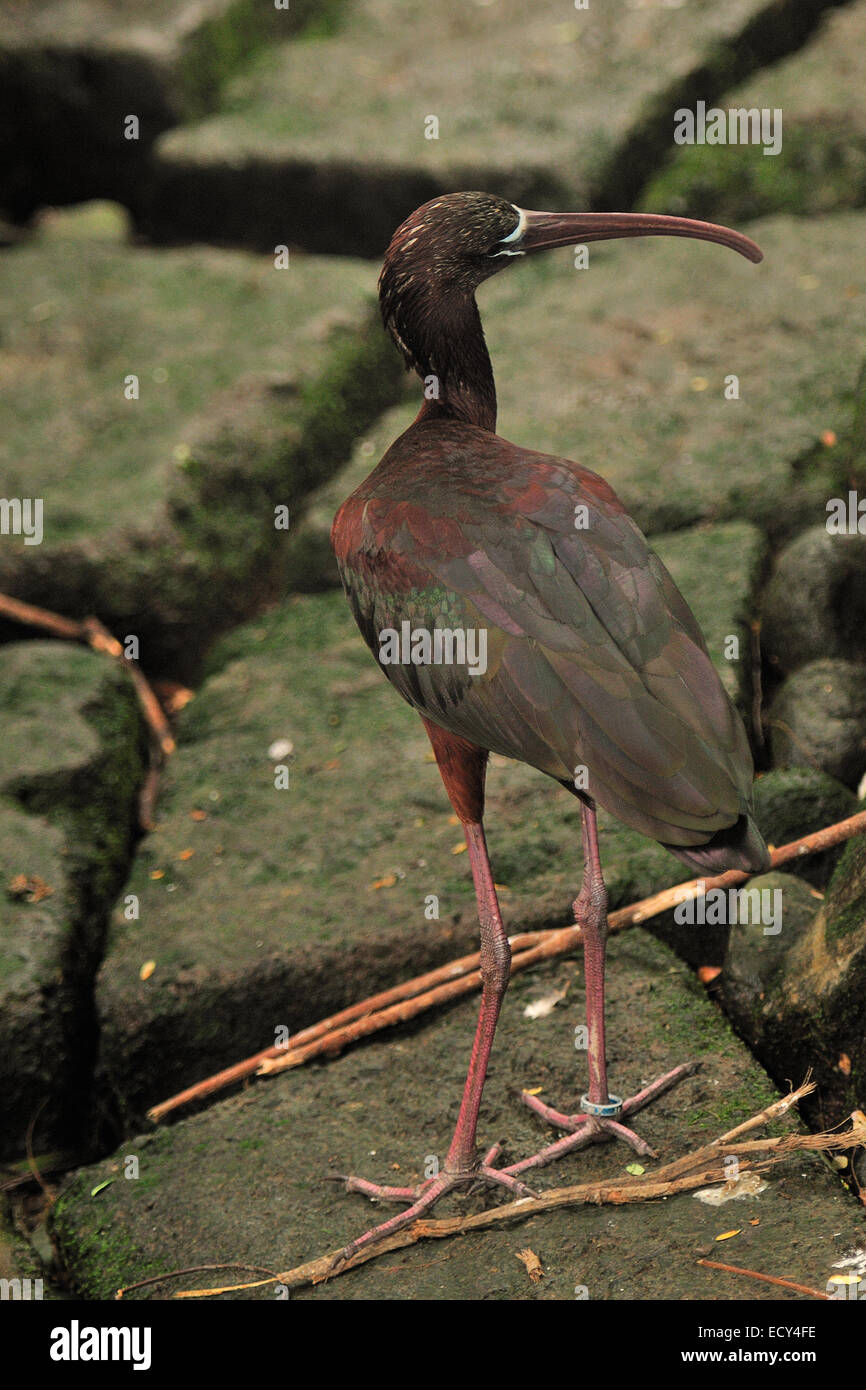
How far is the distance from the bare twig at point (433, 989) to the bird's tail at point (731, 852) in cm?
88

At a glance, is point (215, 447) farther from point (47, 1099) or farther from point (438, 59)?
point (438, 59)

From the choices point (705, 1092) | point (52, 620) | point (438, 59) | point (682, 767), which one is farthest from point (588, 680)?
point (438, 59)

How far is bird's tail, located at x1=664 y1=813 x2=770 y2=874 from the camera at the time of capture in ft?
8.68

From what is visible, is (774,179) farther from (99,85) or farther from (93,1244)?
(93,1244)

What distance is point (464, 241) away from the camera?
10.7 ft

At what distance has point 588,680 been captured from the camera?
2.81m

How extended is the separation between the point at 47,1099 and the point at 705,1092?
1.82 metres

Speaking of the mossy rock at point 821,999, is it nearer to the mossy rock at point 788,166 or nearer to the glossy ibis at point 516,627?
the glossy ibis at point 516,627

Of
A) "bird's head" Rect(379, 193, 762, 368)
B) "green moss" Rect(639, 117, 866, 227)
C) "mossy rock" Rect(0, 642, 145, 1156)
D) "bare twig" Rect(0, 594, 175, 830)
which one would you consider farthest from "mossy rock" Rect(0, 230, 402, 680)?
"bird's head" Rect(379, 193, 762, 368)

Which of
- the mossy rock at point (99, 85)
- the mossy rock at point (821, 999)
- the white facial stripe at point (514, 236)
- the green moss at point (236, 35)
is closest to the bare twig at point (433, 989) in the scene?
the mossy rock at point (821, 999)

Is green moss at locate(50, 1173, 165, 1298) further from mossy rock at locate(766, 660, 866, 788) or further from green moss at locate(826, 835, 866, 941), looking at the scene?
mossy rock at locate(766, 660, 866, 788)

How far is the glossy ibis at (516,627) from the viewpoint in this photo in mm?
2748

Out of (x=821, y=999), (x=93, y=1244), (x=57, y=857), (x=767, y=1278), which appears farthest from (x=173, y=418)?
(x=767, y=1278)

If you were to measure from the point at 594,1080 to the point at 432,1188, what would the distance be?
426mm
